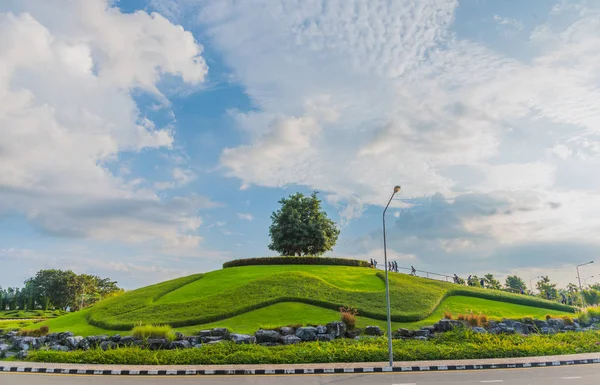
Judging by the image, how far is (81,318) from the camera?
112 feet

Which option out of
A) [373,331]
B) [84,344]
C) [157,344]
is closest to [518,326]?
[373,331]

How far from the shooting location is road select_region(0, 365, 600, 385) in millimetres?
15555

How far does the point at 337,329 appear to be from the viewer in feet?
79.6

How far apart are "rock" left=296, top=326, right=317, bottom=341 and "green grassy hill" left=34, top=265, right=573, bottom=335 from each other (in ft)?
13.8

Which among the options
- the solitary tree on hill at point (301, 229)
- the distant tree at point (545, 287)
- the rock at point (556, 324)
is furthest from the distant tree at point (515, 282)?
the rock at point (556, 324)

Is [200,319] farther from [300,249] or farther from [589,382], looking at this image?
[300,249]

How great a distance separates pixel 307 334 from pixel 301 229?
108 feet

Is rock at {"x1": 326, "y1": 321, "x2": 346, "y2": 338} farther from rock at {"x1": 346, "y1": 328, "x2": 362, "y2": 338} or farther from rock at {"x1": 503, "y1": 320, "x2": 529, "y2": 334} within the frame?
rock at {"x1": 503, "y1": 320, "x2": 529, "y2": 334}

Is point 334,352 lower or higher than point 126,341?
lower

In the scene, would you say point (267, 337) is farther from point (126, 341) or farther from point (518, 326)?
point (518, 326)

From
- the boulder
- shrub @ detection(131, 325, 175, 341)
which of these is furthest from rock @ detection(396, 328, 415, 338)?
the boulder

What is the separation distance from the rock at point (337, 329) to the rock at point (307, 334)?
97 centimetres

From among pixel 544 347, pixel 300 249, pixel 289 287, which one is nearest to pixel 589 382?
pixel 544 347

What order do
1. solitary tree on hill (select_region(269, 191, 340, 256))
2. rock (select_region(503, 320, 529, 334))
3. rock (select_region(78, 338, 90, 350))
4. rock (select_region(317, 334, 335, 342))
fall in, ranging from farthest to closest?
solitary tree on hill (select_region(269, 191, 340, 256))
rock (select_region(503, 320, 529, 334))
rock (select_region(78, 338, 90, 350))
rock (select_region(317, 334, 335, 342))
